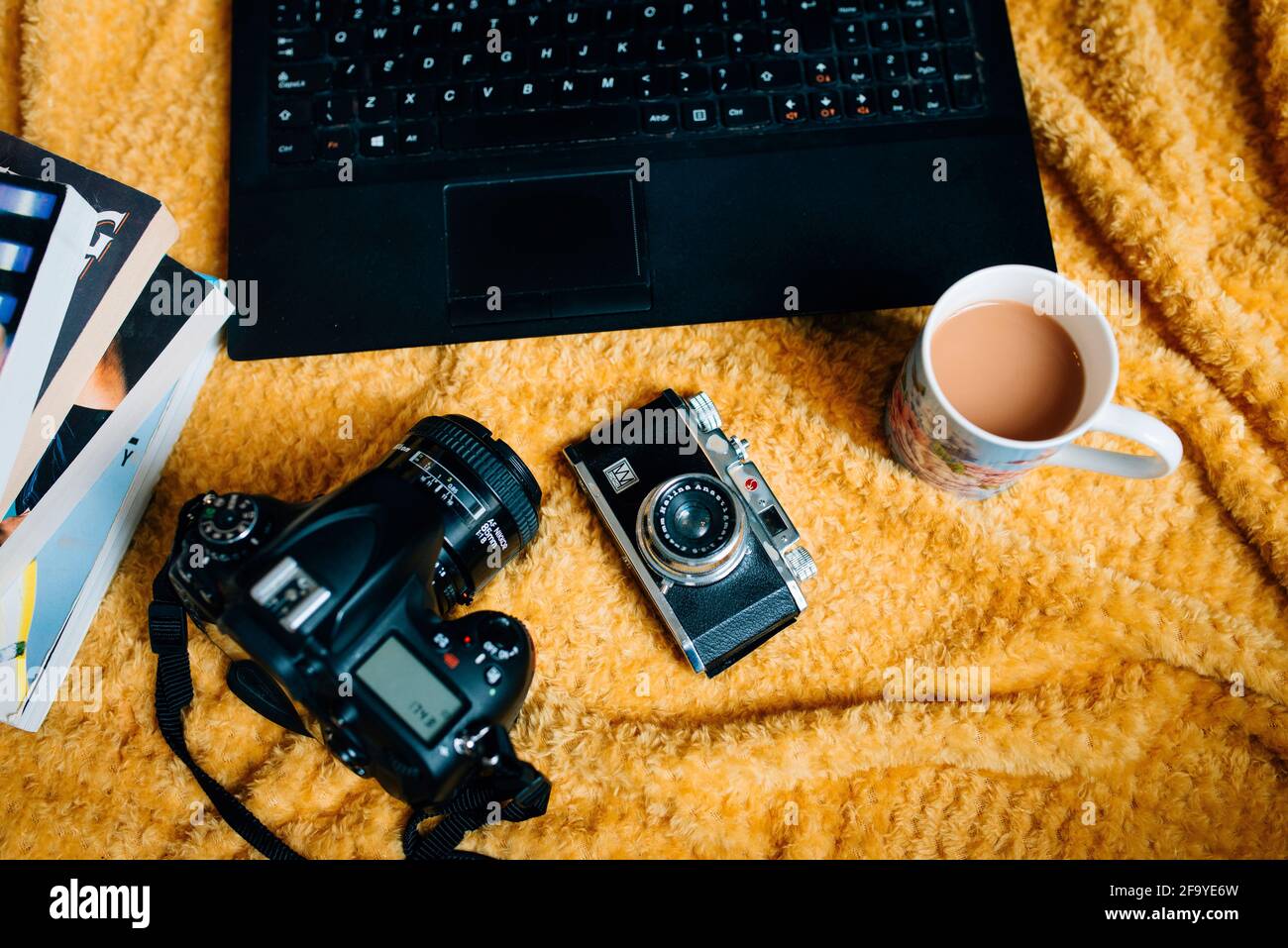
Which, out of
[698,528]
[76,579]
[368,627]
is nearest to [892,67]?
[698,528]

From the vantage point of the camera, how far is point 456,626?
56cm

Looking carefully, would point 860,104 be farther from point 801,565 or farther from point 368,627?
point 368,627

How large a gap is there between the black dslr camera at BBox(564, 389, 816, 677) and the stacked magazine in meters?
0.31

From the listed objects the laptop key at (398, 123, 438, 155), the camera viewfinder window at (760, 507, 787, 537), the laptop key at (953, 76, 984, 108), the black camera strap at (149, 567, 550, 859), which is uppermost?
the laptop key at (398, 123, 438, 155)

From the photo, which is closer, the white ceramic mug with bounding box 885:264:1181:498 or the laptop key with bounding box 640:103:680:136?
the white ceramic mug with bounding box 885:264:1181:498

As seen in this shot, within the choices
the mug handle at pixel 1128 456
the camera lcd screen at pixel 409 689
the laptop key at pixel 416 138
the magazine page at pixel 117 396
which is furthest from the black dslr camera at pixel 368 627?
the mug handle at pixel 1128 456

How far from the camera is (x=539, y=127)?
0.69 meters

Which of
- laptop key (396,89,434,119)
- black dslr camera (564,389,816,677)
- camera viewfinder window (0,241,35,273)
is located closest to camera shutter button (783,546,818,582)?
black dslr camera (564,389,816,677)

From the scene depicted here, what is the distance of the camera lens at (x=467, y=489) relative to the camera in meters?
0.61

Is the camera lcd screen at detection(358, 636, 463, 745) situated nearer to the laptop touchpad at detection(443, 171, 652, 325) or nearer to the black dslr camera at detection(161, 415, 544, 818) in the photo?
the black dslr camera at detection(161, 415, 544, 818)

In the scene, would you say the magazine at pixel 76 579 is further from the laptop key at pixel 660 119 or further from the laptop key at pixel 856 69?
the laptop key at pixel 856 69

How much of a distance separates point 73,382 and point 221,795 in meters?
0.31

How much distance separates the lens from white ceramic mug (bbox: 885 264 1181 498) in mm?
579

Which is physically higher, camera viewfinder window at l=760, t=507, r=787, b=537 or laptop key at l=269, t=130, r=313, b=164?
laptop key at l=269, t=130, r=313, b=164
